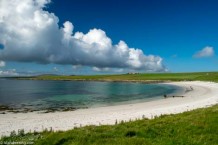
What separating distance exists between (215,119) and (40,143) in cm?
1088

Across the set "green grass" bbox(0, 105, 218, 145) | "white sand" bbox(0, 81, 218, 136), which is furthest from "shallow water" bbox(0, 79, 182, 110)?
"green grass" bbox(0, 105, 218, 145)

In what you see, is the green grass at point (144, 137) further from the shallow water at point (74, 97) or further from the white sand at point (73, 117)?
the shallow water at point (74, 97)

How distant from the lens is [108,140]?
12.8 metres

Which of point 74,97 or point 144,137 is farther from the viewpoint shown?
point 74,97

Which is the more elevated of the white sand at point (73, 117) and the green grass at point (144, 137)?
the green grass at point (144, 137)

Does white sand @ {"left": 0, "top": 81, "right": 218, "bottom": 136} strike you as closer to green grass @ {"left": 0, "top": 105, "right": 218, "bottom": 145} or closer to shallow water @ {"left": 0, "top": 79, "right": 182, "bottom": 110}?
green grass @ {"left": 0, "top": 105, "right": 218, "bottom": 145}

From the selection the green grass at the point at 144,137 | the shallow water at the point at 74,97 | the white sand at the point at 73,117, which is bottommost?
the shallow water at the point at 74,97

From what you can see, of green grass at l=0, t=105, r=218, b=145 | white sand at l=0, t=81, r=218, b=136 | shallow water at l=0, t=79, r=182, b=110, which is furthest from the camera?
shallow water at l=0, t=79, r=182, b=110

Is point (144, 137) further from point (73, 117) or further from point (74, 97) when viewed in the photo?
point (74, 97)

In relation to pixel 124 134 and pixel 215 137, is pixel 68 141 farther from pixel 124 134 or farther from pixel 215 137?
pixel 215 137

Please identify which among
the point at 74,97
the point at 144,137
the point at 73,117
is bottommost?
the point at 74,97

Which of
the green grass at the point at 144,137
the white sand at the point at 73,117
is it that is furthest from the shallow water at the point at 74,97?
the green grass at the point at 144,137

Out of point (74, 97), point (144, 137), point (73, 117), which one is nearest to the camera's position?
point (144, 137)

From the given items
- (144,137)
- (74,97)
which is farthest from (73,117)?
(74,97)
